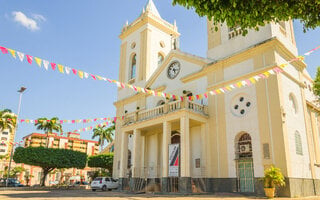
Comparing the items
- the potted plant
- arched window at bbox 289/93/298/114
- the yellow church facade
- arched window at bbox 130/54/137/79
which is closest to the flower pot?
the potted plant

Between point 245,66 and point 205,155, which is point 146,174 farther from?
point 245,66

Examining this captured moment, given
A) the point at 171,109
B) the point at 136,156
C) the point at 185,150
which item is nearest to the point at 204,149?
the point at 185,150

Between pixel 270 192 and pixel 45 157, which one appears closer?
pixel 270 192

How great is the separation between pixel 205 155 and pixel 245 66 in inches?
248

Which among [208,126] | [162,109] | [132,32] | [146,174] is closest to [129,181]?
[146,174]

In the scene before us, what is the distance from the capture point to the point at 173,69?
2298 cm

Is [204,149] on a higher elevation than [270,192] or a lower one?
higher

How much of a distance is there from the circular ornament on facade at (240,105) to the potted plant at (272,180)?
4262mm

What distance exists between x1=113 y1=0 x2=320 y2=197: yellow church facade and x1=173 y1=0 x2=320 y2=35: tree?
26.8 ft

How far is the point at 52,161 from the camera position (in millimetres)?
32812

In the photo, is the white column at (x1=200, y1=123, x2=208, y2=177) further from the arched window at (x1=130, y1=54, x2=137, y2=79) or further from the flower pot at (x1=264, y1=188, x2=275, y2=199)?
the arched window at (x1=130, y1=54, x2=137, y2=79)

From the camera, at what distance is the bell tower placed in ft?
87.2

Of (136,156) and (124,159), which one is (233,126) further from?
(124,159)

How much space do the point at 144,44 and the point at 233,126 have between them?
530 inches
